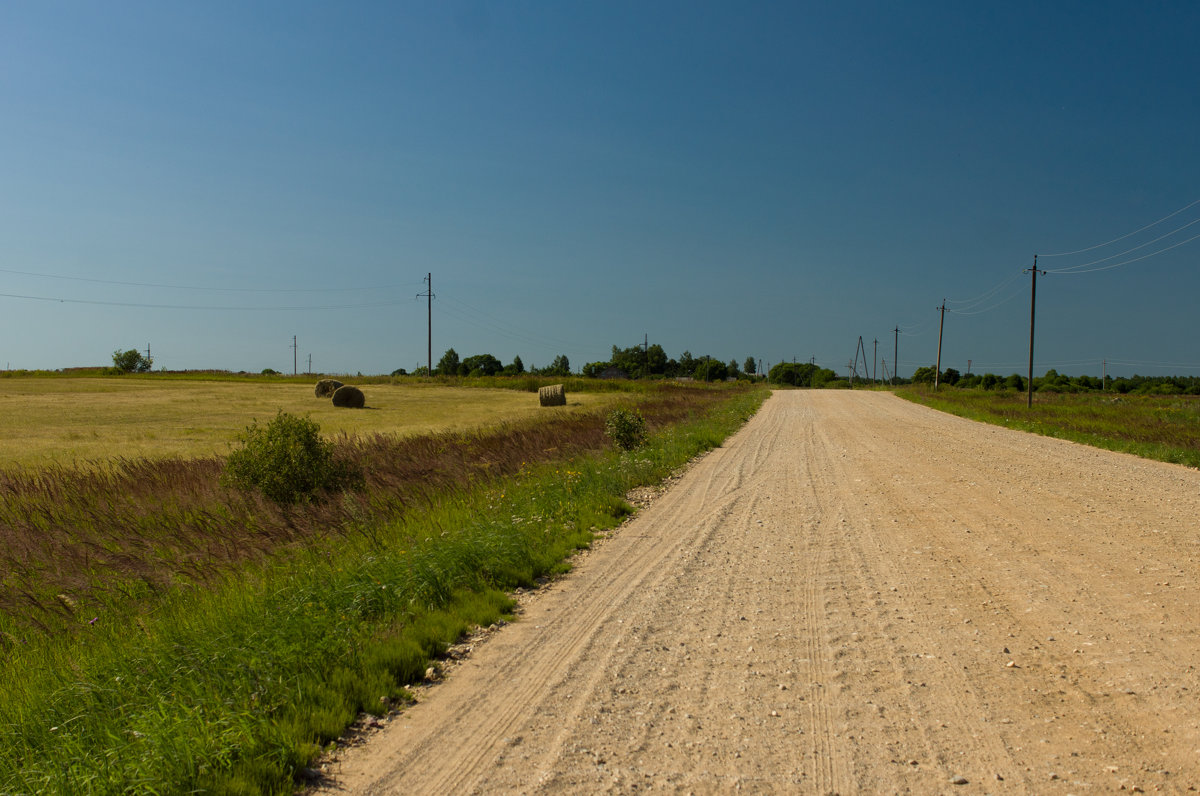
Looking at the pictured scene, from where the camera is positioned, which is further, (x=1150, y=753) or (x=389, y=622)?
(x=389, y=622)

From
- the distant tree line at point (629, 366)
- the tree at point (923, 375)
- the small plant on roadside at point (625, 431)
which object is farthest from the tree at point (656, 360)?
the small plant on roadside at point (625, 431)

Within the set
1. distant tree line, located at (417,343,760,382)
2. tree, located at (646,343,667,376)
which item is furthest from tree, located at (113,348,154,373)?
tree, located at (646,343,667,376)

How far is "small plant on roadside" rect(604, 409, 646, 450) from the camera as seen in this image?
695 inches

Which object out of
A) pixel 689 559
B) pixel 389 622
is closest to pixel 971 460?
pixel 689 559

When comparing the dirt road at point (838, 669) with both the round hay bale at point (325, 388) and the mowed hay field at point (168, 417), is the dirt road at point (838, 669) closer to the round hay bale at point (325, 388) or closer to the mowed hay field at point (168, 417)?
the mowed hay field at point (168, 417)

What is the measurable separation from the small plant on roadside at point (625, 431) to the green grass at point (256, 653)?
8.58 metres

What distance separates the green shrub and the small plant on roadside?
7419 millimetres

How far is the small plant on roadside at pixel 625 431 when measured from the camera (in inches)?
695

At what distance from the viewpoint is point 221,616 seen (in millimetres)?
5457

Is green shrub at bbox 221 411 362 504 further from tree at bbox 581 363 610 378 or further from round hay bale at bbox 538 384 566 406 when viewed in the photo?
tree at bbox 581 363 610 378

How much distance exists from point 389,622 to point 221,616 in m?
1.41

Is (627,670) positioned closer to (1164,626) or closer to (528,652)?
(528,652)

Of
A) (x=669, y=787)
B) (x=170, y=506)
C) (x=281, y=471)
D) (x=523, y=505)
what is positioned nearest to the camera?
(x=669, y=787)

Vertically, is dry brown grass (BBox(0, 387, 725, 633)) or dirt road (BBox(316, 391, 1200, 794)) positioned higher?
dirt road (BBox(316, 391, 1200, 794))
